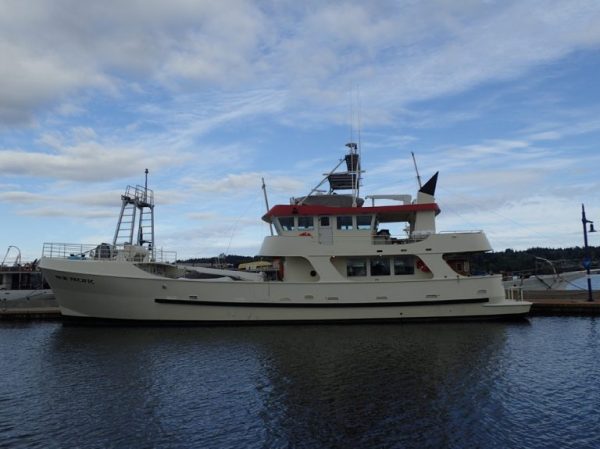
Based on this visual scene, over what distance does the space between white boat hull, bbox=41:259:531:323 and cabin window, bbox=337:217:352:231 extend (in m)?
2.72

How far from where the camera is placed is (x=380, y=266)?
20484 millimetres

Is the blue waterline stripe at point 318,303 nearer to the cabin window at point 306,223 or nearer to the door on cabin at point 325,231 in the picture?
the door on cabin at point 325,231

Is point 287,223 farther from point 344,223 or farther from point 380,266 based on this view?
point 380,266

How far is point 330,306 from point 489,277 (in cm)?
712

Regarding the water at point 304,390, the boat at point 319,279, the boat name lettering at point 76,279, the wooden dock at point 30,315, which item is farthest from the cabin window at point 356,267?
the wooden dock at point 30,315

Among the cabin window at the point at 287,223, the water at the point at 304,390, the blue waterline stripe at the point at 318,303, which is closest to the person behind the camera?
the water at the point at 304,390

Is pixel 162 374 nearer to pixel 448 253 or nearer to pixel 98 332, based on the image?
pixel 98 332

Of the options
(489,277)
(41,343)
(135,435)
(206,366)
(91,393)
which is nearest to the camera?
(135,435)

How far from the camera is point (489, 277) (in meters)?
19.7

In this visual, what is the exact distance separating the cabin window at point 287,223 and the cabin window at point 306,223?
37cm

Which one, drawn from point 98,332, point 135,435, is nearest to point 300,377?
point 135,435

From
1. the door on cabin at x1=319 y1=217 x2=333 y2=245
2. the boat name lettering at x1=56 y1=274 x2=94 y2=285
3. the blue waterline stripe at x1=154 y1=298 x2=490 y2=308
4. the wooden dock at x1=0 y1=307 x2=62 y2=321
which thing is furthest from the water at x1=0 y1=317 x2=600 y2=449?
the wooden dock at x1=0 y1=307 x2=62 y2=321

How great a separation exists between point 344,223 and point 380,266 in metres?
2.56

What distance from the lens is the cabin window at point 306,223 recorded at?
2064cm
